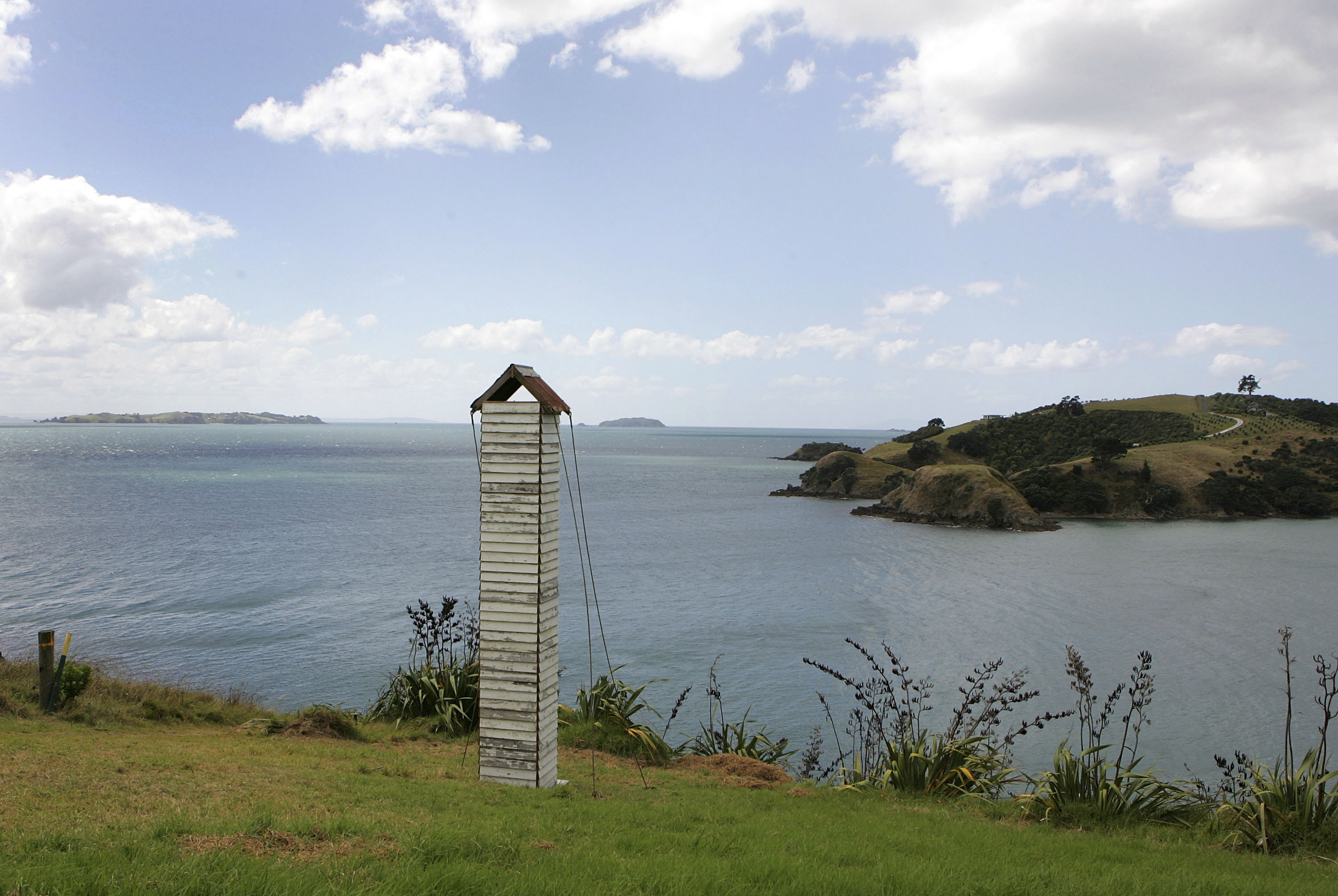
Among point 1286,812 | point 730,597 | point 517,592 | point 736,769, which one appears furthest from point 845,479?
point 517,592

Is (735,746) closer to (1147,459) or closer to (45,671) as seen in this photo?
(45,671)

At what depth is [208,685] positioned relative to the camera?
62.0ft

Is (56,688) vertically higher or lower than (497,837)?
lower

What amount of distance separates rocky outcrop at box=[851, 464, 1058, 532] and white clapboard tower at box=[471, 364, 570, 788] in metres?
50.9

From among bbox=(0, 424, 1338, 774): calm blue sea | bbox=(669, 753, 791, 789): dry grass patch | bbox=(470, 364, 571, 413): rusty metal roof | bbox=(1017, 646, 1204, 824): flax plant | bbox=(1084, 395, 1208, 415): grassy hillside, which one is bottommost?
bbox=(0, 424, 1338, 774): calm blue sea

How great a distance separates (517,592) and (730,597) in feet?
76.4

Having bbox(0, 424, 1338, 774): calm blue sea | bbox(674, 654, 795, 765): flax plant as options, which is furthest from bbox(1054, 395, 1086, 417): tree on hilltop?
bbox(674, 654, 795, 765): flax plant

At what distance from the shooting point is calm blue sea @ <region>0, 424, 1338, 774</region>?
2009 centimetres

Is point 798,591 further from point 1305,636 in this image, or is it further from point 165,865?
point 165,865

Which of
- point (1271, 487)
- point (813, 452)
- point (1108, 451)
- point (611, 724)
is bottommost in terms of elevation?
point (611, 724)

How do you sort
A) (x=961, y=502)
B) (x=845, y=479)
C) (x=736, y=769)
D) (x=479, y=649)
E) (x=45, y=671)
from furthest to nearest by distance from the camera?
(x=845, y=479)
(x=961, y=502)
(x=45, y=671)
(x=736, y=769)
(x=479, y=649)

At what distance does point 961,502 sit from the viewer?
57344 millimetres

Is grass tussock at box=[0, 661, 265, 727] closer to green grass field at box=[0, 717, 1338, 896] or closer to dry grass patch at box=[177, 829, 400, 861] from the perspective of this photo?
green grass field at box=[0, 717, 1338, 896]

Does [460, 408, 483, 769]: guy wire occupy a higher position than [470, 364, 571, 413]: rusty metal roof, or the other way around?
[470, 364, 571, 413]: rusty metal roof
